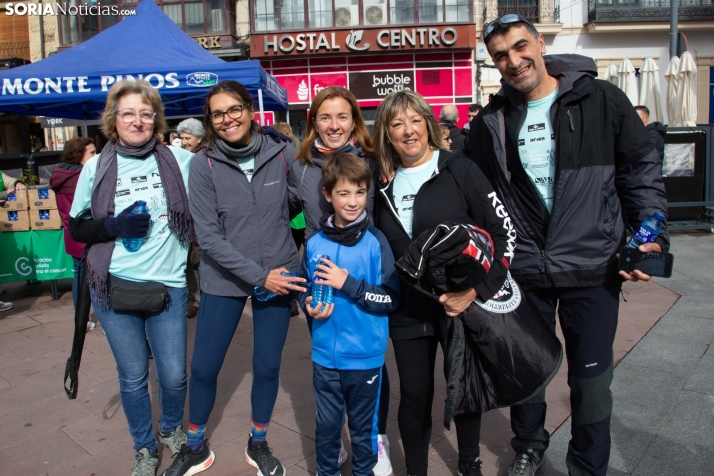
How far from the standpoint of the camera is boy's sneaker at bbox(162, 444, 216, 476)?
2.84 metres

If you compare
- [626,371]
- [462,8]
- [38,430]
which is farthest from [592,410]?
[462,8]

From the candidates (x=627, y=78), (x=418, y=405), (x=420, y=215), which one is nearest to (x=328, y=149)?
(x=420, y=215)

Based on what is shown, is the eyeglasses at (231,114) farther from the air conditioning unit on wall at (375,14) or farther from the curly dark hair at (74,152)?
the air conditioning unit on wall at (375,14)

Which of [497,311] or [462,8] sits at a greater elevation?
[462,8]

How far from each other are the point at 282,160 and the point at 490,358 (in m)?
1.40

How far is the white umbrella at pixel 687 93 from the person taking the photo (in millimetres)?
9688

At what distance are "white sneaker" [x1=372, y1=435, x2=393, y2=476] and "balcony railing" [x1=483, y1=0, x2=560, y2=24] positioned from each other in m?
18.1

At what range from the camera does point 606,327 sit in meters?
2.42

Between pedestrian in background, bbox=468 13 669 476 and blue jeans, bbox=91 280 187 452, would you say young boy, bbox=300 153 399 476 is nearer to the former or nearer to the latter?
pedestrian in background, bbox=468 13 669 476

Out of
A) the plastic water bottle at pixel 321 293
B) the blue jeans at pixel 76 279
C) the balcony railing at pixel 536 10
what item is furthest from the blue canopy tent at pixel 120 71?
the balcony railing at pixel 536 10

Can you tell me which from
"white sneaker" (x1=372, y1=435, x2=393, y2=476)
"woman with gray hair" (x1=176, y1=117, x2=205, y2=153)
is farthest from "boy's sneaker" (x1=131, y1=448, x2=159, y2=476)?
"woman with gray hair" (x1=176, y1=117, x2=205, y2=153)

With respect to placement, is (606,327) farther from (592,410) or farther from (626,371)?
(626,371)

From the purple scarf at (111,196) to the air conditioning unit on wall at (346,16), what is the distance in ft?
55.7

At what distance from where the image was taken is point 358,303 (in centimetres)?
245
